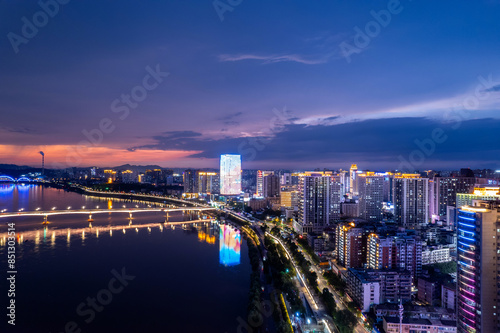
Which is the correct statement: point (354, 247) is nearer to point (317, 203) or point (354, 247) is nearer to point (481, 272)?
point (481, 272)

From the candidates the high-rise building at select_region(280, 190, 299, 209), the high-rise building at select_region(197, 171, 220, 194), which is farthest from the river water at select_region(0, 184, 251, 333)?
the high-rise building at select_region(197, 171, 220, 194)

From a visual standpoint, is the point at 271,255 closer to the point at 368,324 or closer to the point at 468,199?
the point at 368,324

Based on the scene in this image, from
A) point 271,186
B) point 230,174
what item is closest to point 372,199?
point 271,186

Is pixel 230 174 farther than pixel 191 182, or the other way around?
pixel 191 182

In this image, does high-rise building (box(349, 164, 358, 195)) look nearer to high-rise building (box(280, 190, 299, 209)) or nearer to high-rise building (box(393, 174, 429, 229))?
high-rise building (box(280, 190, 299, 209))

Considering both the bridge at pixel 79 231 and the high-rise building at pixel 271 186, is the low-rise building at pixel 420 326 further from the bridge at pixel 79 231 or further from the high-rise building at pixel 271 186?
the high-rise building at pixel 271 186

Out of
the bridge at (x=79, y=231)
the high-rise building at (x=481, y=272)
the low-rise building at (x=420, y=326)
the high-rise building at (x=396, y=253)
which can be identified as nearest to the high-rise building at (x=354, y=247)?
the high-rise building at (x=396, y=253)

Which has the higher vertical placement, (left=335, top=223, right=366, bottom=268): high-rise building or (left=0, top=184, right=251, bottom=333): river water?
(left=335, top=223, right=366, bottom=268): high-rise building
